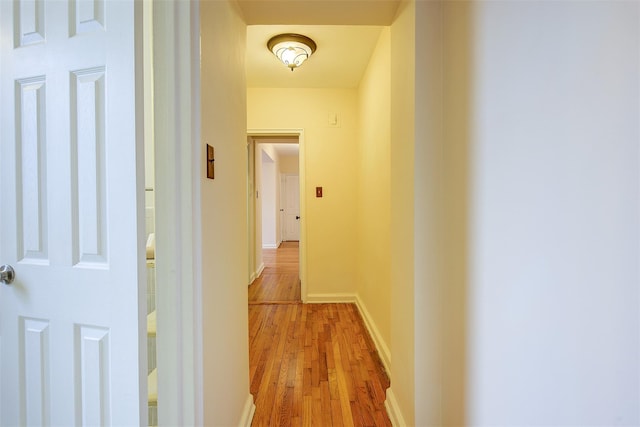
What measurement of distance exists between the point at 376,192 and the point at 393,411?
1.54 m

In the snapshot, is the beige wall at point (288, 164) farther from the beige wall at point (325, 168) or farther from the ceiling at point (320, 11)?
the ceiling at point (320, 11)

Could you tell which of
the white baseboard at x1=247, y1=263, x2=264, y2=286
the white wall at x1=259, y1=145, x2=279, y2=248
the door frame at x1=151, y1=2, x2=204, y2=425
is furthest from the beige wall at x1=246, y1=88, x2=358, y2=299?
the white wall at x1=259, y1=145, x2=279, y2=248

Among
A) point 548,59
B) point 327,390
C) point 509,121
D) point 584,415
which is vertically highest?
point 548,59

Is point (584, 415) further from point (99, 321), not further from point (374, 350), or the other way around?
point (374, 350)

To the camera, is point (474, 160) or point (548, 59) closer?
point (548, 59)

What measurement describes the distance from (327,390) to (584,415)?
54.3 inches

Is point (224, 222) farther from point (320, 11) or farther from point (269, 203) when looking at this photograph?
point (269, 203)

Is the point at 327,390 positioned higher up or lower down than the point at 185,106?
lower down

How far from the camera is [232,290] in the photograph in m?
1.33

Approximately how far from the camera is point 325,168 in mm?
3305

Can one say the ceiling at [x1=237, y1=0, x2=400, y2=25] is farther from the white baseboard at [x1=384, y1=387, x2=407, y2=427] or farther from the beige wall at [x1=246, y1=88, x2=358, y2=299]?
the white baseboard at [x1=384, y1=387, x2=407, y2=427]

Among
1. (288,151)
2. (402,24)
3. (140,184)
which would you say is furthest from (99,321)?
(288,151)

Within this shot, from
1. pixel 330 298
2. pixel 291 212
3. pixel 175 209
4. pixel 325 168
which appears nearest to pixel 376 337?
pixel 330 298

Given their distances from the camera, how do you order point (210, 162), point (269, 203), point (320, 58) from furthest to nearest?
point (269, 203) → point (320, 58) → point (210, 162)
